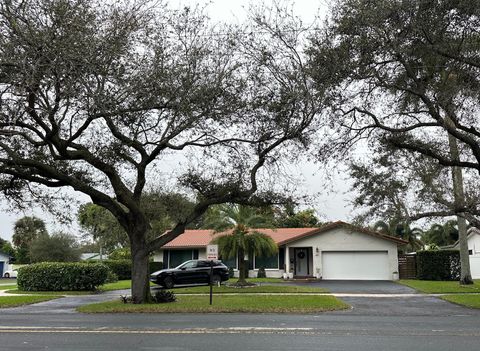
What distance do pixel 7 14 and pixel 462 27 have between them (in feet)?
40.7

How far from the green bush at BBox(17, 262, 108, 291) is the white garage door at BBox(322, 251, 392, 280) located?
17279 mm

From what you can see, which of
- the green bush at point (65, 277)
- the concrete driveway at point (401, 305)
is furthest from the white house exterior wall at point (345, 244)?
the green bush at point (65, 277)

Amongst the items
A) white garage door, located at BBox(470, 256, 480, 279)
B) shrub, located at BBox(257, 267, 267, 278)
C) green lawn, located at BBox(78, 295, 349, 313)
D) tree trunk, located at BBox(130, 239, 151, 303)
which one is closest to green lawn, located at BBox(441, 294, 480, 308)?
green lawn, located at BBox(78, 295, 349, 313)

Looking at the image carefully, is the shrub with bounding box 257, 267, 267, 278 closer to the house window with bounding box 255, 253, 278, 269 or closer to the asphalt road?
the house window with bounding box 255, 253, 278, 269

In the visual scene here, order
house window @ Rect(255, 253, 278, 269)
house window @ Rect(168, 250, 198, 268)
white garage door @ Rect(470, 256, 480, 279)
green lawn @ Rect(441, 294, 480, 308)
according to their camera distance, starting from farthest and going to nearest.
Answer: white garage door @ Rect(470, 256, 480, 279) → house window @ Rect(168, 250, 198, 268) → house window @ Rect(255, 253, 278, 269) → green lawn @ Rect(441, 294, 480, 308)

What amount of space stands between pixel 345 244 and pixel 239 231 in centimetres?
1131

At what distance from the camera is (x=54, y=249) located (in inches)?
1628

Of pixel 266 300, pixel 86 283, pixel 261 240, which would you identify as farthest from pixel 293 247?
pixel 266 300

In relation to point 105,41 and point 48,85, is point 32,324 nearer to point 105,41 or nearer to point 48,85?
point 48,85

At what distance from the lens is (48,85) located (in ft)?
44.3

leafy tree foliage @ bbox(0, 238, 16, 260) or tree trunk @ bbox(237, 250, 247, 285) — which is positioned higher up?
leafy tree foliage @ bbox(0, 238, 16, 260)

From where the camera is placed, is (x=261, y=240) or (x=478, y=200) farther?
(x=261, y=240)

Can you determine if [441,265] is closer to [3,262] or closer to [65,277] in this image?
[65,277]

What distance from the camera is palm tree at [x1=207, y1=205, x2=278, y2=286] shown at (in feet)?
100
